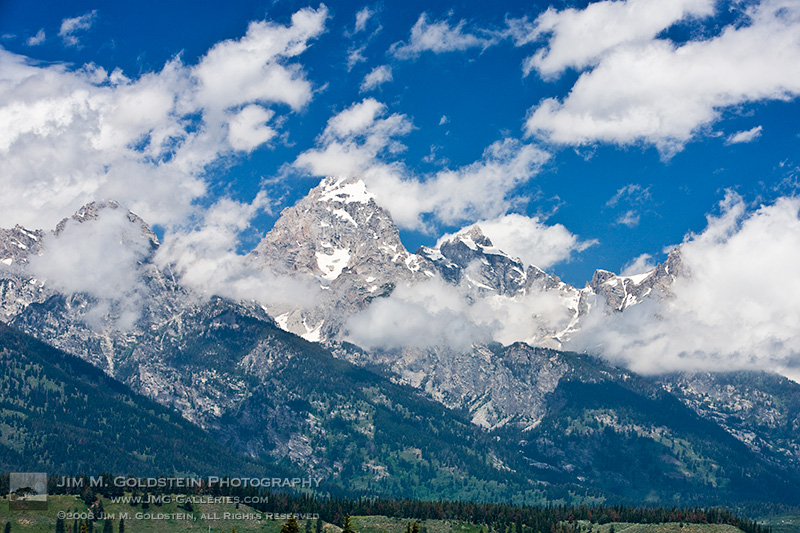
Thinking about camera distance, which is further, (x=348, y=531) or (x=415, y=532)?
(x=415, y=532)

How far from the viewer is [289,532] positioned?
172 meters

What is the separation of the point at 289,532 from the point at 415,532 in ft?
117

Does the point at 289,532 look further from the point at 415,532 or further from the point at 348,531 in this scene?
the point at 415,532

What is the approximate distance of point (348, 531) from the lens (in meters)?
179

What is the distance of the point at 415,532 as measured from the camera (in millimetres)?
197375

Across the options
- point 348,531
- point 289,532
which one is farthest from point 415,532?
point 289,532

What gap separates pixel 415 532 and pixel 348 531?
23.3 meters

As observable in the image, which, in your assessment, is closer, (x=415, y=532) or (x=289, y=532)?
(x=289, y=532)

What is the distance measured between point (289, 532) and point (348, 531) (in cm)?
1279
